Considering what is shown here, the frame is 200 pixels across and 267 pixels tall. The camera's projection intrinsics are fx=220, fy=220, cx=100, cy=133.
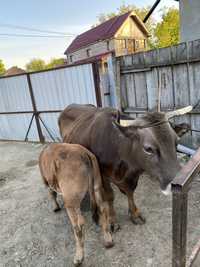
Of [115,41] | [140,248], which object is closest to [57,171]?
[140,248]

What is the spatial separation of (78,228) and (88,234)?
54cm

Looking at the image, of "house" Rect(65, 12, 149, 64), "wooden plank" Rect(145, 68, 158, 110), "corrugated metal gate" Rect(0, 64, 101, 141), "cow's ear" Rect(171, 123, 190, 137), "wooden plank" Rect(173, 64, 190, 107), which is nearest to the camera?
"cow's ear" Rect(171, 123, 190, 137)

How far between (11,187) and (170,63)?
325cm

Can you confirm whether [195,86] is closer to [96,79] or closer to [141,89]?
[141,89]

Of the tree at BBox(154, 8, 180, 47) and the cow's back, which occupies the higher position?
the tree at BBox(154, 8, 180, 47)

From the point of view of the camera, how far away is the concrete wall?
4.53m

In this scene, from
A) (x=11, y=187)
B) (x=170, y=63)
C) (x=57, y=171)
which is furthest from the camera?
(x=11, y=187)

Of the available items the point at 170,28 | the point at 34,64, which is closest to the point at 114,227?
the point at 170,28

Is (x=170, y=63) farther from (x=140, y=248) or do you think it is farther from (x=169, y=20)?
(x=169, y=20)

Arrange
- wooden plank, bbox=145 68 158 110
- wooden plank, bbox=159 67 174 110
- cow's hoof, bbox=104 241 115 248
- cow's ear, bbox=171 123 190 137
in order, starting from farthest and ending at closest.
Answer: wooden plank, bbox=145 68 158 110 < wooden plank, bbox=159 67 174 110 < cow's hoof, bbox=104 241 115 248 < cow's ear, bbox=171 123 190 137

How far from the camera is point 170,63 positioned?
3291 mm

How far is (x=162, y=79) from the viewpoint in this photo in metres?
3.47

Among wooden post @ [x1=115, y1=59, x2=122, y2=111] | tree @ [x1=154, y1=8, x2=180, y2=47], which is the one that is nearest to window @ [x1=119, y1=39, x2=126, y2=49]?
tree @ [x1=154, y1=8, x2=180, y2=47]

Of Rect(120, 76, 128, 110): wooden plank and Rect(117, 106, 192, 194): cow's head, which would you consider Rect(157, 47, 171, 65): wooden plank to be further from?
Rect(117, 106, 192, 194): cow's head
